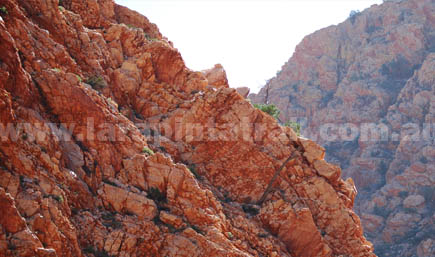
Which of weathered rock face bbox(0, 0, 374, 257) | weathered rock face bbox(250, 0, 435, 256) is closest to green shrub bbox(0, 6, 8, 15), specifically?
weathered rock face bbox(0, 0, 374, 257)

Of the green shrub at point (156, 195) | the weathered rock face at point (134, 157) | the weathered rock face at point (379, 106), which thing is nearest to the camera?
the weathered rock face at point (134, 157)

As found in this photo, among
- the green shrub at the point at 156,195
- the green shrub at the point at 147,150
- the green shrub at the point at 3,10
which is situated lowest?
the green shrub at the point at 156,195

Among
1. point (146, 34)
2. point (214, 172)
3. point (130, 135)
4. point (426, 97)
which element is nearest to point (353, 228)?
point (214, 172)

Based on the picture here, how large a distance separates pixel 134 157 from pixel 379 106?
6192 cm

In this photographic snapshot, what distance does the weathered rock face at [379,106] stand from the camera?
54844mm

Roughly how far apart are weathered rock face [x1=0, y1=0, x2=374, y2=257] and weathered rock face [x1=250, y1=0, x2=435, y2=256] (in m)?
35.9

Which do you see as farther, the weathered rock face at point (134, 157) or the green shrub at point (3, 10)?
the green shrub at point (3, 10)

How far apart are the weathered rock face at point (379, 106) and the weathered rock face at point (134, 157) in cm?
3595

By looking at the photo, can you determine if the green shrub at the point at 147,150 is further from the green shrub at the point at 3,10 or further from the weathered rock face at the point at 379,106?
the weathered rock face at the point at 379,106

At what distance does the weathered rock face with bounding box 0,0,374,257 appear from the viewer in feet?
42.2

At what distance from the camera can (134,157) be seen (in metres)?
16.6

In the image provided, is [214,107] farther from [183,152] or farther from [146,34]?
[146,34]

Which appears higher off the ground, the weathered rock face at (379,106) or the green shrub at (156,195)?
the weathered rock face at (379,106)

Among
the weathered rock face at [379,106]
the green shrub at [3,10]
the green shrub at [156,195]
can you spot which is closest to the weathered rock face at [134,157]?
the green shrub at [156,195]
